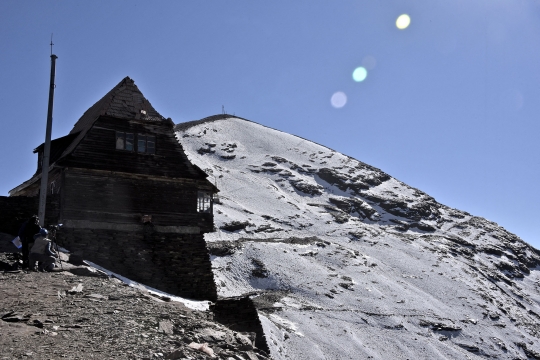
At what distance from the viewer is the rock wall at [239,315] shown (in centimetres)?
1919

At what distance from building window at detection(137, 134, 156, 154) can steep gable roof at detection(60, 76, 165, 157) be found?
975 millimetres

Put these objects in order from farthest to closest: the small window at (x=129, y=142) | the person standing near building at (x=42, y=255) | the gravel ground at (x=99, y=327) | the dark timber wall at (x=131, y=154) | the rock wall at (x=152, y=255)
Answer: the small window at (x=129, y=142), the dark timber wall at (x=131, y=154), the rock wall at (x=152, y=255), the person standing near building at (x=42, y=255), the gravel ground at (x=99, y=327)

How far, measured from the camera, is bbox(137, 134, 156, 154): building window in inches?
1004

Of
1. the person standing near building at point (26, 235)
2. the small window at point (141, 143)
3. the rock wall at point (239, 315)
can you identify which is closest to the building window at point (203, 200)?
the small window at point (141, 143)

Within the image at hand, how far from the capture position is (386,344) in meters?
36.3

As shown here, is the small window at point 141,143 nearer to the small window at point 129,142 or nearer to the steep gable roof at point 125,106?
the small window at point 129,142

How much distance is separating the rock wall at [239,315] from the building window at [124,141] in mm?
9259

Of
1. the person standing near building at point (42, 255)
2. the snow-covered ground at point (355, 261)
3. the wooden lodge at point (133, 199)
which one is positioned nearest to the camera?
the person standing near building at point (42, 255)

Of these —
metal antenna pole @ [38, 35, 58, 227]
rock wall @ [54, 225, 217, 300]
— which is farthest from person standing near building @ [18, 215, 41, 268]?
rock wall @ [54, 225, 217, 300]

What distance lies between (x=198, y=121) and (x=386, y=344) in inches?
3279

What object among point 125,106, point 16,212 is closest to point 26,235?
point 16,212

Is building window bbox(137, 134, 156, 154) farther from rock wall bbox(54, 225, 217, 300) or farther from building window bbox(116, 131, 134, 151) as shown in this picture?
rock wall bbox(54, 225, 217, 300)

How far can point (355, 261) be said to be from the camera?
183 feet

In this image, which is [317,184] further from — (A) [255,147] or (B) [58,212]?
(B) [58,212]
